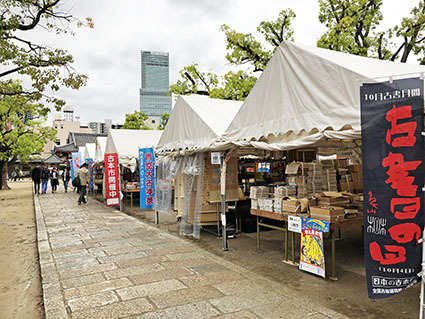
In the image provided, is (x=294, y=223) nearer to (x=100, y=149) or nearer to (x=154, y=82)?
(x=100, y=149)

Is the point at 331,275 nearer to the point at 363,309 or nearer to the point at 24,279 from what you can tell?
the point at 363,309

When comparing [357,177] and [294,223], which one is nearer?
[294,223]

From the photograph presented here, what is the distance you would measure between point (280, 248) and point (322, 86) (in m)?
3.59

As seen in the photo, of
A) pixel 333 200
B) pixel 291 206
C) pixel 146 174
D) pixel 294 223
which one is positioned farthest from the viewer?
pixel 146 174

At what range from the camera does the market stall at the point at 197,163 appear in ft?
24.4

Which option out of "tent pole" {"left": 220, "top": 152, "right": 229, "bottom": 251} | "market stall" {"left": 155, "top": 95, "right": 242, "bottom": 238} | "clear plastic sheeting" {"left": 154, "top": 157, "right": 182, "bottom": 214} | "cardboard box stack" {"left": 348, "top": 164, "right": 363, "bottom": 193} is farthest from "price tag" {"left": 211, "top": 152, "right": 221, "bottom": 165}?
"cardboard box stack" {"left": 348, "top": 164, "right": 363, "bottom": 193}

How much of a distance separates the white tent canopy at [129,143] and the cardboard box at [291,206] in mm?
8825

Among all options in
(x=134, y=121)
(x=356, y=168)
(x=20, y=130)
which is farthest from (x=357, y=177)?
(x=134, y=121)

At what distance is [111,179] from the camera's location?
12.1m

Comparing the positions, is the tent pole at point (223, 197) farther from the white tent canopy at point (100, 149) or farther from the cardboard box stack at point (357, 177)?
the white tent canopy at point (100, 149)

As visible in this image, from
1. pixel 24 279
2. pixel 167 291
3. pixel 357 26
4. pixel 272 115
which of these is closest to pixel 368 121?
pixel 272 115

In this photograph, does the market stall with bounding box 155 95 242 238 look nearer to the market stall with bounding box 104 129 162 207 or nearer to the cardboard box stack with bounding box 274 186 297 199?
the cardboard box stack with bounding box 274 186 297 199

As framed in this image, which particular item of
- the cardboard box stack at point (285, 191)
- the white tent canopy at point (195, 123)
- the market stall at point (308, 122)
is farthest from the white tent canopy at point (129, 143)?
the cardboard box stack at point (285, 191)

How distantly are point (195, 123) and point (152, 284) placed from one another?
4214 millimetres
